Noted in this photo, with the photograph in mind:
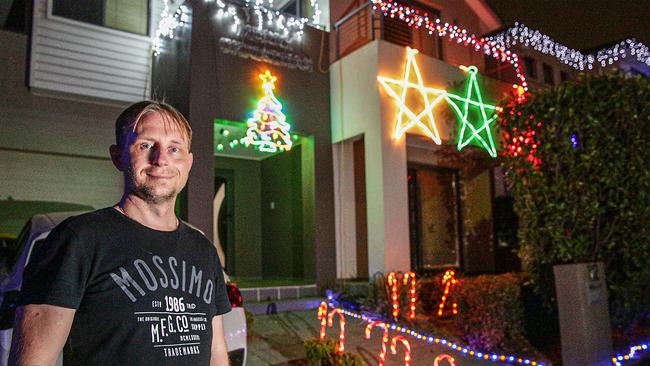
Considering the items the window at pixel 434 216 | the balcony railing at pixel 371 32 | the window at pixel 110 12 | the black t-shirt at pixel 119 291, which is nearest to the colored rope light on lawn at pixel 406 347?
the black t-shirt at pixel 119 291

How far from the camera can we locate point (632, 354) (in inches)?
233

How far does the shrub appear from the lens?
20.5 ft

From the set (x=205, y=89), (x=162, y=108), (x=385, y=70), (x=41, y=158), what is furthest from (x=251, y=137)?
(x=162, y=108)

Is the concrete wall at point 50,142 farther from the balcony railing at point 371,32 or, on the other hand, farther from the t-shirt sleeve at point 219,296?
the t-shirt sleeve at point 219,296

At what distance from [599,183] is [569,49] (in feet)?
35.9

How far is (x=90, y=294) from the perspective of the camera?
1.56 m

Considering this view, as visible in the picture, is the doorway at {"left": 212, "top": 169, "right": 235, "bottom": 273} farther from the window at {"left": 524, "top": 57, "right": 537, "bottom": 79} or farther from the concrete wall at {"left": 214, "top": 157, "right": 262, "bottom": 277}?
the window at {"left": 524, "top": 57, "right": 537, "bottom": 79}

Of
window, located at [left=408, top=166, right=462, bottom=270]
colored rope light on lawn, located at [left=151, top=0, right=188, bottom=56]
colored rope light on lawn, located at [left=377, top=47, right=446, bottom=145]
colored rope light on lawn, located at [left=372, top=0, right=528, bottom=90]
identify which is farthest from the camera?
window, located at [left=408, top=166, right=462, bottom=270]

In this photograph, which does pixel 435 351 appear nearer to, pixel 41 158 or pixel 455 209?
pixel 455 209

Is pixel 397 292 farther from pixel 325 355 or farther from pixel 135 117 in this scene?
pixel 135 117

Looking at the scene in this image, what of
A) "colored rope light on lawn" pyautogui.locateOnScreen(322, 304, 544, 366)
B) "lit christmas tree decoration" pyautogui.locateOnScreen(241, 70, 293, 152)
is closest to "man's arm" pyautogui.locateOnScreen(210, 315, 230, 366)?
"colored rope light on lawn" pyautogui.locateOnScreen(322, 304, 544, 366)

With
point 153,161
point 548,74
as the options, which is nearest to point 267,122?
point 153,161

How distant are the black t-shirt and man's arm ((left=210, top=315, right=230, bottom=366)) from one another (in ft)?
0.79

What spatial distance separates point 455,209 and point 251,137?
5.43 metres
